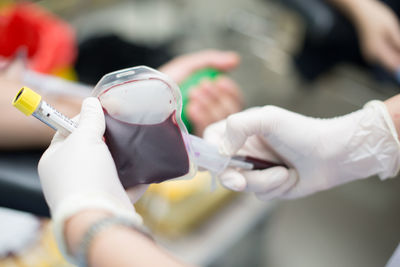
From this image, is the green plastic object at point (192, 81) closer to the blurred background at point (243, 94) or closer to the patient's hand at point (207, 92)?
the patient's hand at point (207, 92)

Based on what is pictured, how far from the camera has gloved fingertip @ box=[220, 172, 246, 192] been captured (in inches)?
22.5

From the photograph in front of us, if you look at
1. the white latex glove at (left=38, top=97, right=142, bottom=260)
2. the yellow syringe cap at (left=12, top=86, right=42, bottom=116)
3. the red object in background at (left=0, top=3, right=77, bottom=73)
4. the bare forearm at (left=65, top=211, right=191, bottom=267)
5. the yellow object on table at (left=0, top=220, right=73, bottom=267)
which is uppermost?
the yellow syringe cap at (left=12, top=86, right=42, bottom=116)

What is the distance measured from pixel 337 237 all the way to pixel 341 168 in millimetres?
834

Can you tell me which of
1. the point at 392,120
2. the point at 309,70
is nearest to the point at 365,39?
the point at 309,70

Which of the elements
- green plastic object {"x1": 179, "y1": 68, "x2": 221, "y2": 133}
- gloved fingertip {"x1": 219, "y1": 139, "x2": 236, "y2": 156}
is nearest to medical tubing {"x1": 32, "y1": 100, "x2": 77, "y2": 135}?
gloved fingertip {"x1": 219, "y1": 139, "x2": 236, "y2": 156}

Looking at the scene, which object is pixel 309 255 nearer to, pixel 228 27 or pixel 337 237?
pixel 337 237

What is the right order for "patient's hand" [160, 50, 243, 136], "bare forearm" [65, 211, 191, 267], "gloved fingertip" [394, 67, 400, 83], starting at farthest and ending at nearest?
1. "gloved fingertip" [394, 67, 400, 83]
2. "patient's hand" [160, 50, 243, 136]
3. "bare forearm" [65, 211, 191, 267]

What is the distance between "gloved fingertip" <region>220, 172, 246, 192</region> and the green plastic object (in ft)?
0.77

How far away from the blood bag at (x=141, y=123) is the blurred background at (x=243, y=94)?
265 millimetres

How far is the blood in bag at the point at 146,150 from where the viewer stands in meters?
0.50

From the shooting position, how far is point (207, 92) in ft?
2.73

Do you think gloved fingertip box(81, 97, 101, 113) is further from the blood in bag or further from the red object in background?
the red object in background

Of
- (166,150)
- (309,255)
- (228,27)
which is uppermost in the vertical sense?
(166,150)

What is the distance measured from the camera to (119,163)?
1.67 ft
